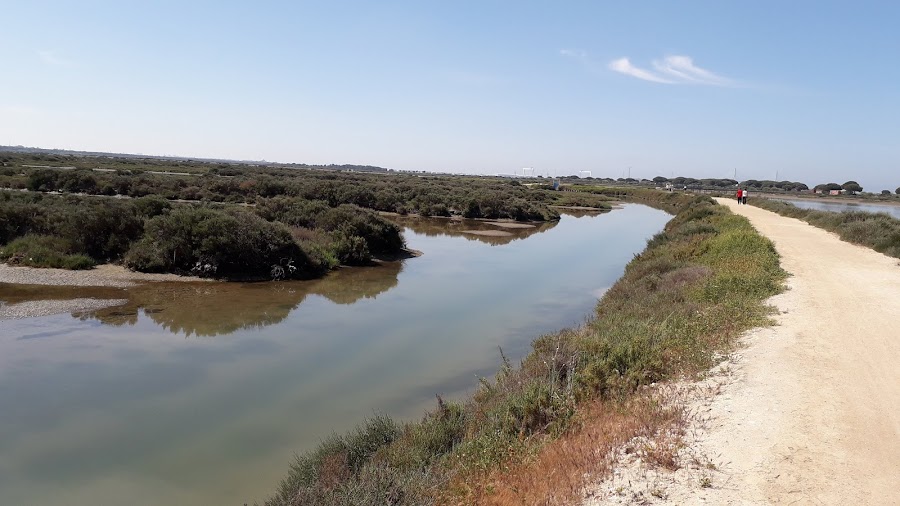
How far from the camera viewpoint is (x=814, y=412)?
20.6 ft

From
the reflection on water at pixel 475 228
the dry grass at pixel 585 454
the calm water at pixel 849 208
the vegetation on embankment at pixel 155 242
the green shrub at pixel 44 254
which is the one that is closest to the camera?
the dry grass at pixel 585 454

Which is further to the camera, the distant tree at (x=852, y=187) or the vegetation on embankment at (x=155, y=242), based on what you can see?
the distant tree at (x=852, y=187)

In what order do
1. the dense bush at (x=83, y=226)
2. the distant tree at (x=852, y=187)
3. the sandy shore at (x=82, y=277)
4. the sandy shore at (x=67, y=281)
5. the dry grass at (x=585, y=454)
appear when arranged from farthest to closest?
1. the distant tree at (x=852, y=187)
2. the dense bush at (x=83, y=226)
3. the sandy shore at (x=82, y=277)
4. the sandy shore at (x=67, y=281)
5. the dry grass at (x=585, y=454)

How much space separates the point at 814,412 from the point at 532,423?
10.7 feet

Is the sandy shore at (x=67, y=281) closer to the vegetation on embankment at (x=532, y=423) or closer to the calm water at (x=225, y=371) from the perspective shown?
the calm water at (x=225, y=371)

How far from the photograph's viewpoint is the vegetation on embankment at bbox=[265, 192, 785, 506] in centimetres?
533

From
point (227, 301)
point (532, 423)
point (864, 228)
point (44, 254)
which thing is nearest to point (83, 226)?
point (44, 254)

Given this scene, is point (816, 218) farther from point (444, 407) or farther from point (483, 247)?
point (444, 407)

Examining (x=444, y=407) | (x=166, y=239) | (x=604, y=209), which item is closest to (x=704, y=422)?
(x=444, y=407)

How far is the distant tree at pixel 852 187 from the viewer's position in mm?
98700

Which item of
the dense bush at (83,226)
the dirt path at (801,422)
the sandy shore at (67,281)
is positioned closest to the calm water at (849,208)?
the dirt path at (801,422)

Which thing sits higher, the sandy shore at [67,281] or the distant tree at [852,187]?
the distant tree at [852,187]

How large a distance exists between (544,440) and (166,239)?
1912cm

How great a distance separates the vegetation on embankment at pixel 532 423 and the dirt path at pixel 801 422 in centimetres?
63
